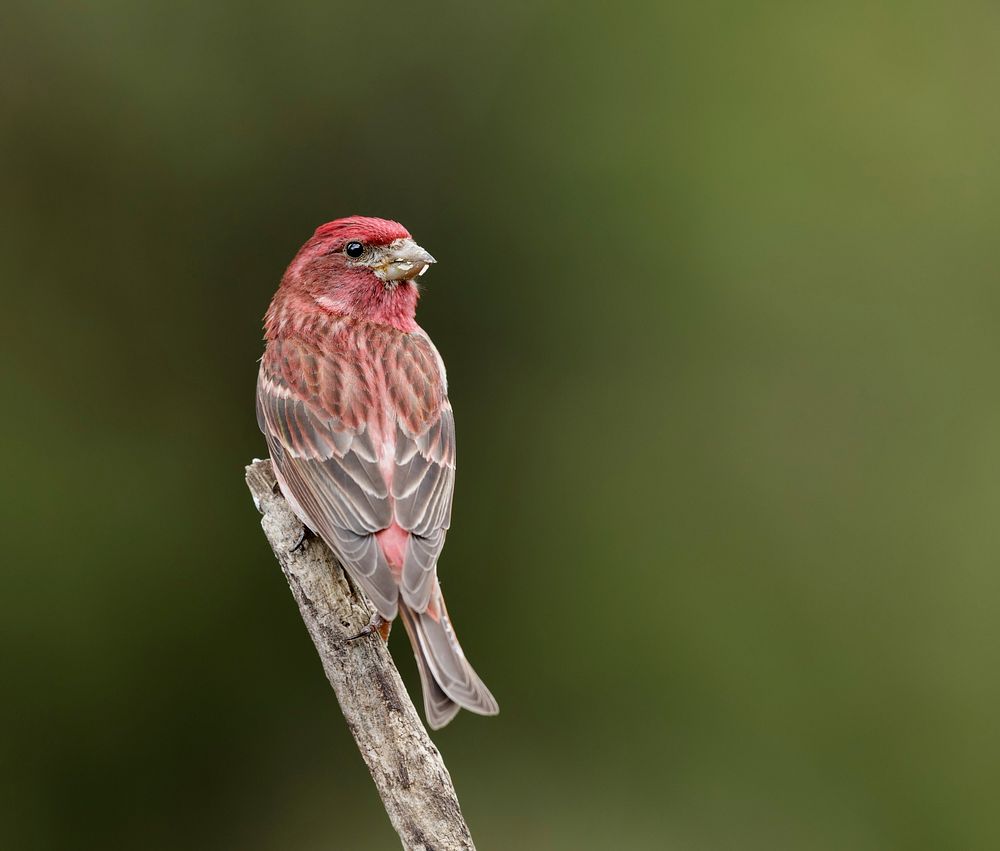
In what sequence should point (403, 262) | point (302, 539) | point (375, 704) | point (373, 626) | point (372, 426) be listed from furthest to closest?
point (403, 262)
point (372, 426)
point (302, 539)
point (373, 626)
point (375, 704)

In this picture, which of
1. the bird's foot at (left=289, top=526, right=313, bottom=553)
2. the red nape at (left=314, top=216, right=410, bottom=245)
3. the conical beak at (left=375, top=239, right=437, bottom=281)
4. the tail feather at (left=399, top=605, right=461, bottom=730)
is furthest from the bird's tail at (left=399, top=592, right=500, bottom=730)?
the red nape at (left=314, top=216, right=410, bottom=245)

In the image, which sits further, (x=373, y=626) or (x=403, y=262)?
(x=403, y=262)

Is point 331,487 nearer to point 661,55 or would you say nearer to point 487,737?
point 487,737

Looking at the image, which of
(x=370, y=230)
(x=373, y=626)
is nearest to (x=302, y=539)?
(x=373, y=626)

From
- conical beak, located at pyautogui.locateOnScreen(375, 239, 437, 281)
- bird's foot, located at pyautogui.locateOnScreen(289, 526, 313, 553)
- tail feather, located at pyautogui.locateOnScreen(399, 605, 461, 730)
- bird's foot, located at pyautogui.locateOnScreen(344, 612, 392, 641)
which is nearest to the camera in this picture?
tail feather, located at pyautogui.locateOnScreen(399, 605, 461, 730)

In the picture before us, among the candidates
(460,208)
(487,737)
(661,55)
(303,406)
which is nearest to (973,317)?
(661,55)

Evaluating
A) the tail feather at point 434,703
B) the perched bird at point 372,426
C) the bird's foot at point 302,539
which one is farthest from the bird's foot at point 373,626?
the bird's foot at point 302,539

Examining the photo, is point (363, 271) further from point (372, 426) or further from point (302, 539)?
point (302, 539)

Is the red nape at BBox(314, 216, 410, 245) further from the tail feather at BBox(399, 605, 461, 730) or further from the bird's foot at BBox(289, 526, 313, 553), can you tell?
the tail feather at BBox(399, 605, 461, 730)
